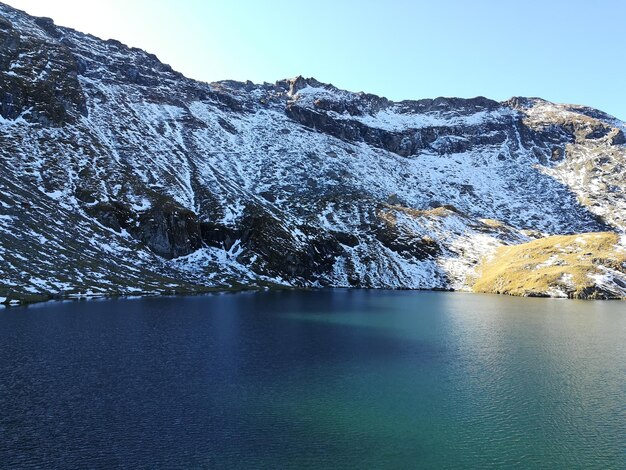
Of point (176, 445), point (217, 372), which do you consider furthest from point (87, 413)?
point (217, 372)

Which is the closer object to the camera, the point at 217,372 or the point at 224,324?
the point at 217,372

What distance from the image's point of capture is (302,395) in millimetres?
49594

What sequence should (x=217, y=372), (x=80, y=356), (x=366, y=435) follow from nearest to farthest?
(x=366, y=435) → (x=217, y=372) → (x=80, y=356)

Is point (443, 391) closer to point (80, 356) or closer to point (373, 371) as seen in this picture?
point (373, 371)

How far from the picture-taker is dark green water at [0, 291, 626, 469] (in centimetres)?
3609

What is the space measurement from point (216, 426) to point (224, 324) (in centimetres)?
5941

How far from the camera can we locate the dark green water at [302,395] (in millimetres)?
36094

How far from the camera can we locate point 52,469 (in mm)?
31953

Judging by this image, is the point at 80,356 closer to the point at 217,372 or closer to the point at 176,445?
the point at 217,372

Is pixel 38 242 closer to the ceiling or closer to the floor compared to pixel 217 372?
closer to the ceiling

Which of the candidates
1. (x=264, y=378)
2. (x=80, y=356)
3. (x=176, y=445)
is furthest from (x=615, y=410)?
(x=80, y=356)

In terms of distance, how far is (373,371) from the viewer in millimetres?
61438

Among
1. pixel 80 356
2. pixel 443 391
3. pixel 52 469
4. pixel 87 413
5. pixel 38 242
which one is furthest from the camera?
pixel 38 242

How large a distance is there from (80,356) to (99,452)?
111 ft
